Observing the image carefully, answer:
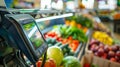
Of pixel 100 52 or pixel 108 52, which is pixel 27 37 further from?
pixel 108 52

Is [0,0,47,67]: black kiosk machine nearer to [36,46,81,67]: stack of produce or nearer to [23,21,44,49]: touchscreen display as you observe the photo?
[23,21,44,49]: touchscreen display

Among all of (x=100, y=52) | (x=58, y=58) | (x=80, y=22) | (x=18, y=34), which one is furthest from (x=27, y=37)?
(x=80, y=22)

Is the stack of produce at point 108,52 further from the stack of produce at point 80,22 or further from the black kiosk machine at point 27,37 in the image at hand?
the black kiosk machine at point 27,37

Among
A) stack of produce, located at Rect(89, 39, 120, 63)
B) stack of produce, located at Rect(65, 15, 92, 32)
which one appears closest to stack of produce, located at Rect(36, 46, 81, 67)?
stack of produce, located at Rect(89, 39, 120, 63)

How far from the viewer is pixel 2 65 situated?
1.12 meters

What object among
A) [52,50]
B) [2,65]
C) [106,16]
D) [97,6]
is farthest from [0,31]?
[106,16]

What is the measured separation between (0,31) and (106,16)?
12958 millimetres

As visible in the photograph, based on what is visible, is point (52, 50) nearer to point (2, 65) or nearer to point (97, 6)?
point (2, 65)

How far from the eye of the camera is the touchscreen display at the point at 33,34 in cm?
115

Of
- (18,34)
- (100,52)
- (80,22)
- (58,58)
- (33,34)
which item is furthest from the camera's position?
(80,22)

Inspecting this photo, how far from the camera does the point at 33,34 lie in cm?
122

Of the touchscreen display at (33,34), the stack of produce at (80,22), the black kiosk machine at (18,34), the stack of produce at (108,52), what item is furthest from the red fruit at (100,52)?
the black kiosk machine at (18,34)

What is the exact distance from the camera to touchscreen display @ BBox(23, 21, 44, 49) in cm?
115

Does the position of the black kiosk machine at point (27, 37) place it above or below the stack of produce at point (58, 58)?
above
